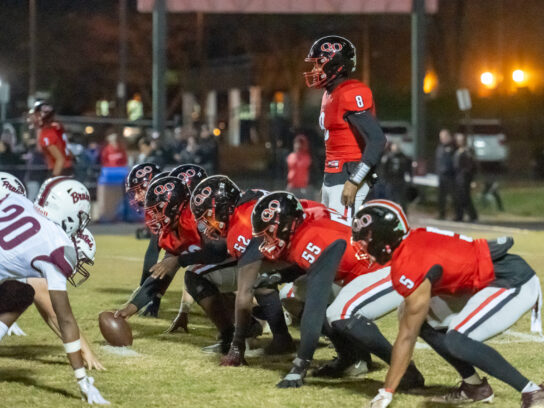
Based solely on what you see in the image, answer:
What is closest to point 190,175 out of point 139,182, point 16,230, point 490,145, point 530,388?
point 139,182

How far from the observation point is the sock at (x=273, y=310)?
723cm

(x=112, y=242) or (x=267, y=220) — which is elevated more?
(x=267, y=220)

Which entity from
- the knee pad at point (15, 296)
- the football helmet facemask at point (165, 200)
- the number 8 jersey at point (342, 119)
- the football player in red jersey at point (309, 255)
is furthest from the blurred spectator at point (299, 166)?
the knee pad at point (15, 296)

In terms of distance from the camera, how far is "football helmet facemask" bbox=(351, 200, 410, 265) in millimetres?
5504

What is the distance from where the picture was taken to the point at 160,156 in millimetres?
18609

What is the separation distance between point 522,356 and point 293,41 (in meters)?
42.8

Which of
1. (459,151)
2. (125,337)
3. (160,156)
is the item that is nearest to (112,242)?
(160,156)

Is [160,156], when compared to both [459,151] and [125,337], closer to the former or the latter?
[459,151]

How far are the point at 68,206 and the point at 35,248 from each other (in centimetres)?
97

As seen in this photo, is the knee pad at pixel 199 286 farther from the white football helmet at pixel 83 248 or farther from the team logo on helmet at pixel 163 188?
the white football helmet at pixel 83 248

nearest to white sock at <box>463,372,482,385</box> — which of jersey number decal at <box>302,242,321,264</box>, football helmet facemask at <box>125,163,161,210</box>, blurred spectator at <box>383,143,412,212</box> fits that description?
jersey number decal at <box>302,242,321,264</box>

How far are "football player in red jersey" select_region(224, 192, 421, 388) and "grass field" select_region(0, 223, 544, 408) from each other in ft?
0.90

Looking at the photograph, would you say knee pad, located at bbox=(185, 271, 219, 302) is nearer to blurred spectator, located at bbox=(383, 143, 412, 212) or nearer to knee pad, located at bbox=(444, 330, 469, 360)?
knee pad, located at bbox=(444, 330, 469, 360)

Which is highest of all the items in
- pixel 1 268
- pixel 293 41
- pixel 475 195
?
pixel 293 41
